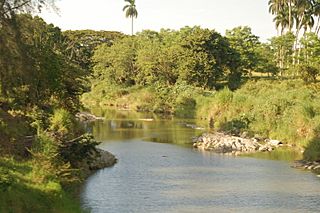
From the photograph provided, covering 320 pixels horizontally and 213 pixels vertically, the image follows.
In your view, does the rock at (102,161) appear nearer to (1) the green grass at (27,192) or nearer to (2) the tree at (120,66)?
(1) the green grass at (27,192)

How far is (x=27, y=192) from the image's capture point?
888 inches

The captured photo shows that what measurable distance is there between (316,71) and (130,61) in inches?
1819

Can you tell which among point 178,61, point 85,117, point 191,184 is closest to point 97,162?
point 191,184

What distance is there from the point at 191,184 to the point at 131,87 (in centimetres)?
7212

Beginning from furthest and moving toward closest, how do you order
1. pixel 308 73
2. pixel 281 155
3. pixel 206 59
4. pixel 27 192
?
pixel 206 59, pixel 308 73, pixel 281 155, pixel 27 192

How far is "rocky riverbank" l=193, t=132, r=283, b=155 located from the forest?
9.72 ft

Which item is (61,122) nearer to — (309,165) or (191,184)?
(191,184)

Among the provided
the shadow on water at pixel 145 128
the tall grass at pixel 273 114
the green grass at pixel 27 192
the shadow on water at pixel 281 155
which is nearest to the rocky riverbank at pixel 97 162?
the green grass at pixel 27 192

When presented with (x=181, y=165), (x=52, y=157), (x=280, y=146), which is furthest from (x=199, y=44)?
(x=52, y=157)

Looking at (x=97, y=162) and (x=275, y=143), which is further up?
(x=275, y=143)

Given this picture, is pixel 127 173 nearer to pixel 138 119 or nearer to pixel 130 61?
pixel 138 119

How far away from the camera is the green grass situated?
799 inches

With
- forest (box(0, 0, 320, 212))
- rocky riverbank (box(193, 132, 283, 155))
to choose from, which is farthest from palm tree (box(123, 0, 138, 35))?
rocky riverbank (box(193, 132, 283, 155))

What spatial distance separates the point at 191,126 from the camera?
6644cm
